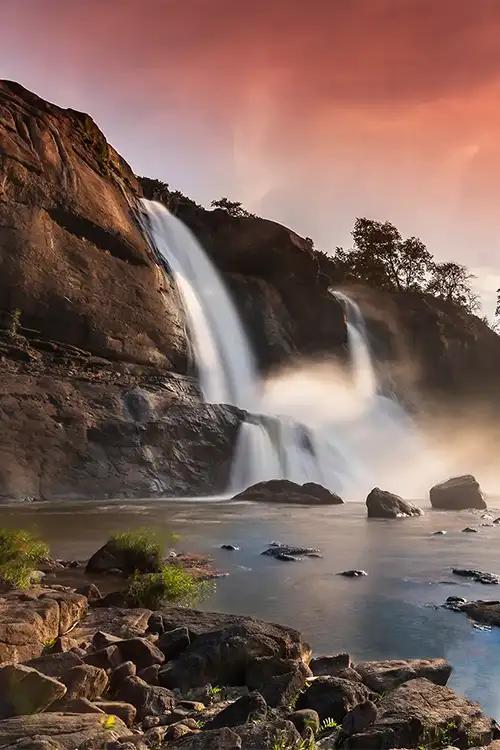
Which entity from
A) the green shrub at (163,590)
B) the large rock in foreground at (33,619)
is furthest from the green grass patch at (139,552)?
the large rock in foreground at (33,619)

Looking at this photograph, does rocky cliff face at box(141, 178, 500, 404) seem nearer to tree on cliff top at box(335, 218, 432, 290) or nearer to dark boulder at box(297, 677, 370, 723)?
tree on cliff top at box(335, 218, 432, 290)

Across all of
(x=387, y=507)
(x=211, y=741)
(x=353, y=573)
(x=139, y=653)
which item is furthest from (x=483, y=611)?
(x=387, y=507)

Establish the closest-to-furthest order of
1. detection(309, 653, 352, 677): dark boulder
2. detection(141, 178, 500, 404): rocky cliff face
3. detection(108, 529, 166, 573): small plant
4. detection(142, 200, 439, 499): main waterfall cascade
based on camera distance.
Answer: detection(309, 653, 352, 677): dark boulder, detection(108, 529, 166, 573): small plant, detection(142, 200, 439, 499): main waterfall cascade, detection(141, 178, 500, 404): rocky cliff face

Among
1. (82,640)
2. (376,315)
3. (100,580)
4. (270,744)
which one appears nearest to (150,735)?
(270,744)

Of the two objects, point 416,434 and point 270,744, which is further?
point 416,434

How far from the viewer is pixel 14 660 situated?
6.85 metres

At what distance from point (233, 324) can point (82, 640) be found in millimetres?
45263

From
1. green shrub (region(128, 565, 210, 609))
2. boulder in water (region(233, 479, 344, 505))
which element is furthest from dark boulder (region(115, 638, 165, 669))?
boulder in water (region(233, 479, 344, 505))

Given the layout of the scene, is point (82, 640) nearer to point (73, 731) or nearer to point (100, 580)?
point (73, 731)

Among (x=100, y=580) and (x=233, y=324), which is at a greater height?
(x=233, y=324)

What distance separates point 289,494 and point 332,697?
27264 millimetres

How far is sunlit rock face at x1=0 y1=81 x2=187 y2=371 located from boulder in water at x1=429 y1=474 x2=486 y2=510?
19.3 m

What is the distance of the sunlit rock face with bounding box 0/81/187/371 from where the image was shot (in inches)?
1494

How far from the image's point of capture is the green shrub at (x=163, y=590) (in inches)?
423
